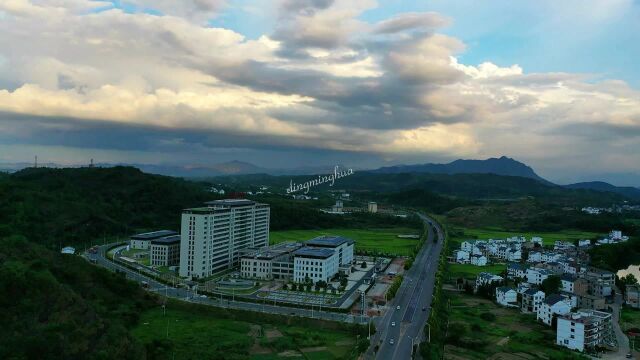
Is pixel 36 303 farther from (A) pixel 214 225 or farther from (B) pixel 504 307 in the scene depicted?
(B) pixel 504 307

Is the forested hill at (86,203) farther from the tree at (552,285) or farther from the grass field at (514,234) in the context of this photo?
the tree at (552,285)

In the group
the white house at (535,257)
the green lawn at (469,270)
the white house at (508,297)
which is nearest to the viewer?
the white house at (508,297)

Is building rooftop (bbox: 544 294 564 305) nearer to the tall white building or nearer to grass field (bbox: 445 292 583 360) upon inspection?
grass field (bbox: 445 292 583 360)

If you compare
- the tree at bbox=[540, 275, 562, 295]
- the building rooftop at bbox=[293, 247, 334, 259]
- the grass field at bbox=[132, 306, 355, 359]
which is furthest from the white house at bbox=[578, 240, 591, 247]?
the grass field at bbox=[132, 306, 355, 359]

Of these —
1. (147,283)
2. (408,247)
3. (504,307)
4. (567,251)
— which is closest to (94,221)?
(147,283)

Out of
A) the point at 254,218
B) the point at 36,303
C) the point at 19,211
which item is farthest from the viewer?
the point at 19,211

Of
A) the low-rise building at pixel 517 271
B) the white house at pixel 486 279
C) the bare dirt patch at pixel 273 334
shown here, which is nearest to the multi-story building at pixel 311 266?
the bare dirt patch at pixel 273 334

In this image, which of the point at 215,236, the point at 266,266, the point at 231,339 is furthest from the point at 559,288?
the point at 215,236
